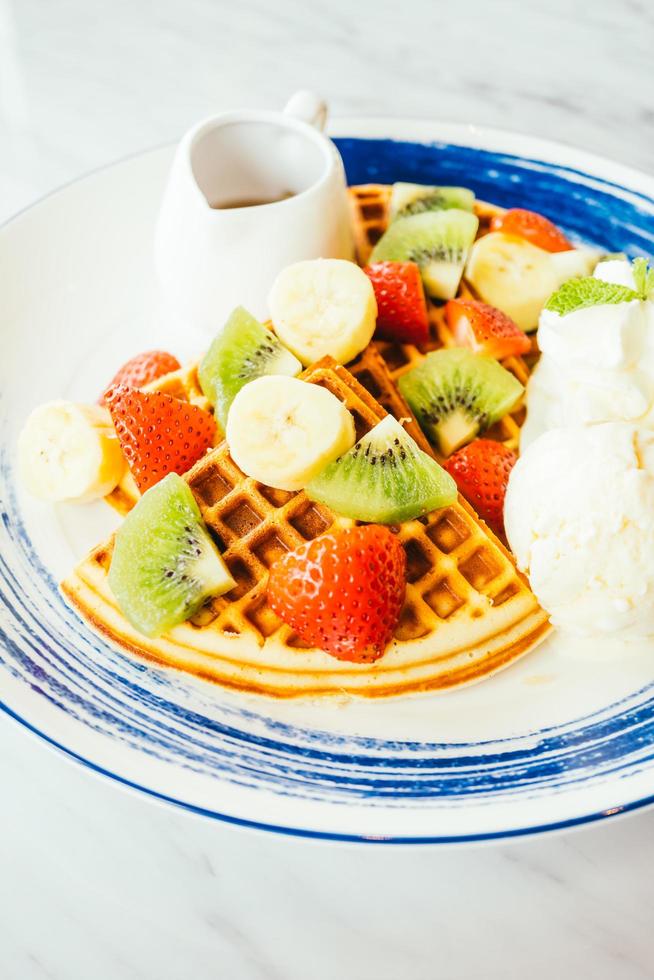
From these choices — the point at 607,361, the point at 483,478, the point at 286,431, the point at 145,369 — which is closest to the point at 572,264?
the point at 607,361

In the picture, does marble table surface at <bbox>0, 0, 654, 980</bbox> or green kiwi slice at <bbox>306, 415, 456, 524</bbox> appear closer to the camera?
marble table surface at <bbox>0, 0, 654, 980</bbox>

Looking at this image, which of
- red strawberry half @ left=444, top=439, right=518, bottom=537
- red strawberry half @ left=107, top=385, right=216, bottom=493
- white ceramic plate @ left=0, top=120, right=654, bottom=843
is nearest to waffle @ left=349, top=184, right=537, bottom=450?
red strawberry half @ left=444, top=439, right=518, bottom=537

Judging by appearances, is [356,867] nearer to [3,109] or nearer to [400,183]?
[400,183]

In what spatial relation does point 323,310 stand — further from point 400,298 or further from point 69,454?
point 69,454

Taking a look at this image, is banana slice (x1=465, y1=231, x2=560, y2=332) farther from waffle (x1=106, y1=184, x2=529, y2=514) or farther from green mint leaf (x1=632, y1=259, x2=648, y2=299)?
green mint leaf (x1=632, y1=259, x2=648, y2=299)

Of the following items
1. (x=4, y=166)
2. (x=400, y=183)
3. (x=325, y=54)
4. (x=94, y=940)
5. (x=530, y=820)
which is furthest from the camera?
(x=325, y=54)

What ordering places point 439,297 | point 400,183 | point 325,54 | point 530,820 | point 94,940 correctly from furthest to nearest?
point 325,54 → point 400,183 → point 439,297 → point 94,940 → point 530,820

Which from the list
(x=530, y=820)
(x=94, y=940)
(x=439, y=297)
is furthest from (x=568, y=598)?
(x=94, y=940)
